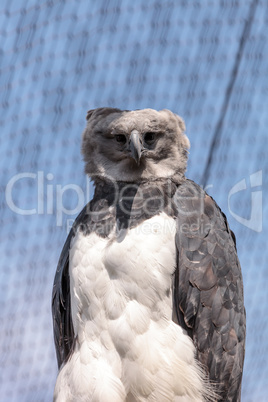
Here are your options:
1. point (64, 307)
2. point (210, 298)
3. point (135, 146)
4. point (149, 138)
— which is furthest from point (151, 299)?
point (149, 138)

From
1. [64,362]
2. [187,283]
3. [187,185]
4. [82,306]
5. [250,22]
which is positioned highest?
[250,22]

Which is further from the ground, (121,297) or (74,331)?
(121,297)

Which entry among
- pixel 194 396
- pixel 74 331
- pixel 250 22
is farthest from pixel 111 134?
pixel 250 22

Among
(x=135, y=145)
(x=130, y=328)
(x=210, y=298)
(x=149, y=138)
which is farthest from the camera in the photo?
(x=149, y=138)

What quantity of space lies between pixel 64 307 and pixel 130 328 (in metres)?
0.47

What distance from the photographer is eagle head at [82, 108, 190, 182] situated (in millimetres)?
2998

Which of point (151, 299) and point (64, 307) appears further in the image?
point (64, 307)

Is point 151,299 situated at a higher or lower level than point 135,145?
lower

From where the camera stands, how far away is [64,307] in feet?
9.79

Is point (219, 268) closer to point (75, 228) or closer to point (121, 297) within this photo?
point (121, 297)

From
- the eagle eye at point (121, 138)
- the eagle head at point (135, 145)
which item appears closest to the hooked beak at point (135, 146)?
the eagle head at point (135, 145)

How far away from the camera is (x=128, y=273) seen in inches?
106

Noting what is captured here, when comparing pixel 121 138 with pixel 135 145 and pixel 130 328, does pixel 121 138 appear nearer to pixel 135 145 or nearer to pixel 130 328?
pixel 135 145

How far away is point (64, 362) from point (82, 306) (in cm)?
29
